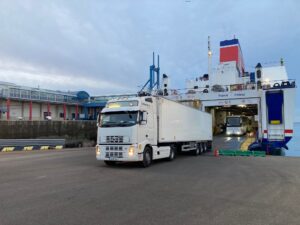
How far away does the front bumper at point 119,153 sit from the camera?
12.2 meters

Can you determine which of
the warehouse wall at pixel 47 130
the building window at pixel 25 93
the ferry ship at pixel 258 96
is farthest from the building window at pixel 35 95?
the ferry ship at pixel 258 96

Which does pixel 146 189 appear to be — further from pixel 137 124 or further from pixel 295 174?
pixel 295 174

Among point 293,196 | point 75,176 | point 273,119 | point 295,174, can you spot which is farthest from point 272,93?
point 75,176

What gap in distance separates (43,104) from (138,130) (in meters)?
43.3

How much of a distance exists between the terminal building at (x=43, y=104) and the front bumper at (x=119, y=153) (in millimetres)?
27931

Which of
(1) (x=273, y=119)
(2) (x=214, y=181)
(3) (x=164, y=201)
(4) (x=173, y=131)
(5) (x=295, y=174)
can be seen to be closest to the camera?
(3) (x=164, y=201)

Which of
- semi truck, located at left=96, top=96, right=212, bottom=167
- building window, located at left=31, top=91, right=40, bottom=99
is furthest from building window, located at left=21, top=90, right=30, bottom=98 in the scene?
semi truck, located at left=96, top=96, right=212, bottom=167

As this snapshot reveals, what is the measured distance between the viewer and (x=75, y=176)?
10086 mm

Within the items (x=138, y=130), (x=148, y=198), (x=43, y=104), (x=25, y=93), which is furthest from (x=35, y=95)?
(x=148, y=198)

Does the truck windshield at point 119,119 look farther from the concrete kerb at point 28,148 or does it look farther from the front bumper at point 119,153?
the concrete kerb at point 28,148

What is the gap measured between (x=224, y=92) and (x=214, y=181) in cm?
1832

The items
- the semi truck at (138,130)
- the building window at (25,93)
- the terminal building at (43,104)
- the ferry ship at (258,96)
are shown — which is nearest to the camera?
the semi truck at (138,130)

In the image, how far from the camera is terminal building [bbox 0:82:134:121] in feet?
144

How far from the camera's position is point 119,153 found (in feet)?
40.6
